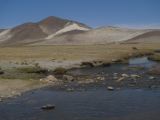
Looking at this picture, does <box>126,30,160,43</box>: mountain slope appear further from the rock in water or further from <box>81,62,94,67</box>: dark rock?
the rock in water

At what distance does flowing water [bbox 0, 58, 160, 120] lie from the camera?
74.9ft

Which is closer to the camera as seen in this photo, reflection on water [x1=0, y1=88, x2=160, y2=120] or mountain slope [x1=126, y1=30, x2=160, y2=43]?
reflection on water [x1=0, y1=88, x2=160, y2=120]

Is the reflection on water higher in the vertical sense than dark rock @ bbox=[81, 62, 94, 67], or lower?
lower

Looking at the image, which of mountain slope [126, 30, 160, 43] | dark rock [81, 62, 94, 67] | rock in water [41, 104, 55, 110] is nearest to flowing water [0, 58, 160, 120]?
rock in water [41, 104, 55, 110]

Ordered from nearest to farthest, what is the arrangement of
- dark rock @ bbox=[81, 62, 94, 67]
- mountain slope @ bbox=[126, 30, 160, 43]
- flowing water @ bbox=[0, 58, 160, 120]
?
flowing water @ bbox=[0, 58, 160, 120], dark rock @ bbox=[81, 62, 94, 67], mountain slope @ bbox=[126, 30, 160, 43]

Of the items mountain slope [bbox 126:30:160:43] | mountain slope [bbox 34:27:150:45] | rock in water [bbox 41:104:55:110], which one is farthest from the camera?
mountain slope [bbox 34:27:150:45]

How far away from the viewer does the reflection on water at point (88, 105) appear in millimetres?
22828

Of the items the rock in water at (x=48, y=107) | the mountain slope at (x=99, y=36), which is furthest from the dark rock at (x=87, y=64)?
the mountain slope at (x=99, y=36)

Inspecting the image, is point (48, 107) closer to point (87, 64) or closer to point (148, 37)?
point (87, 64)

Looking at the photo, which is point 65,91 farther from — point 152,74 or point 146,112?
point 152,74

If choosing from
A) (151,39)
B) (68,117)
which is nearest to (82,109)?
(68,117)

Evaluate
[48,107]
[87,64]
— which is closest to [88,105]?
[48,107]

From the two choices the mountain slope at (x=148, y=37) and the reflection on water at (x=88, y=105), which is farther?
the mountain slope at (x=148, y=37)

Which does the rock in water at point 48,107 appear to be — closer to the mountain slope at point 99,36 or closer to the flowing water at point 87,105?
the flowing water at point 87,105
